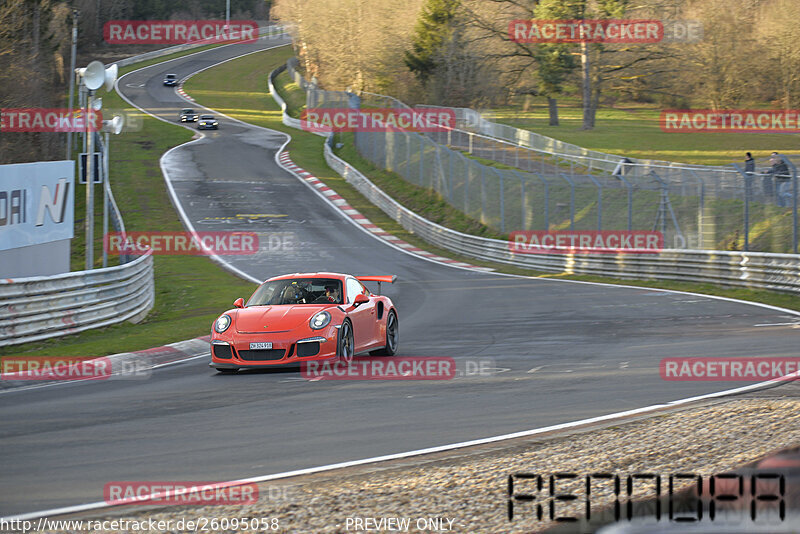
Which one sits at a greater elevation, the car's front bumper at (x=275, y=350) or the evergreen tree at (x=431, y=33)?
the evergreen tree at (x=431, y=33)

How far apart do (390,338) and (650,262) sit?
14804 mm

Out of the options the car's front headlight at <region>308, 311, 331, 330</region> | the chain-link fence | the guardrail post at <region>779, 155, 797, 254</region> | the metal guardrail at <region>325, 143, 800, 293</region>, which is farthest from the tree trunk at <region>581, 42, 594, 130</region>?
the car's front headlight at <region>308, 311, 331, 330</region>

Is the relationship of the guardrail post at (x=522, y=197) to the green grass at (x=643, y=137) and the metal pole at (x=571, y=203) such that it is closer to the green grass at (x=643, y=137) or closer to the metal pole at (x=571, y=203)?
the metal pole at (x=571, y=203)

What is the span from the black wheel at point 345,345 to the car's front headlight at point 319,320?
0.23m

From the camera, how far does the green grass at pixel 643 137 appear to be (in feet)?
183

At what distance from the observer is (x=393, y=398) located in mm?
9766

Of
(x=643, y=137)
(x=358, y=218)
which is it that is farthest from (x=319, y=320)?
(x=643, y=137)

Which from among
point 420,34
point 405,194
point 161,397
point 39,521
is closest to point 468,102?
point 420,34

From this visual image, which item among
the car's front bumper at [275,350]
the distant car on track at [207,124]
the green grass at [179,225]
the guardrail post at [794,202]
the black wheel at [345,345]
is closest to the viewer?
the car's front bumper at [275,350]

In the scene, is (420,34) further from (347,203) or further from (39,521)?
(39,521)

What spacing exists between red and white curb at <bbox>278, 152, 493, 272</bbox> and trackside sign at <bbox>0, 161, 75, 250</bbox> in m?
15.0

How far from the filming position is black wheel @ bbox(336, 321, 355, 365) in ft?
38.7

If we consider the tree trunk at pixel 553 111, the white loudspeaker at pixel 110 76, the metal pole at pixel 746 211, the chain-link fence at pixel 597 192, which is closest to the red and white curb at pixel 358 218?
the chain-link fence at pixel 597 192

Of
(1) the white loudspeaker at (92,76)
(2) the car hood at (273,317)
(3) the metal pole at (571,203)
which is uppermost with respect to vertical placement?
(1) the white loudspeaker at (92,76)
